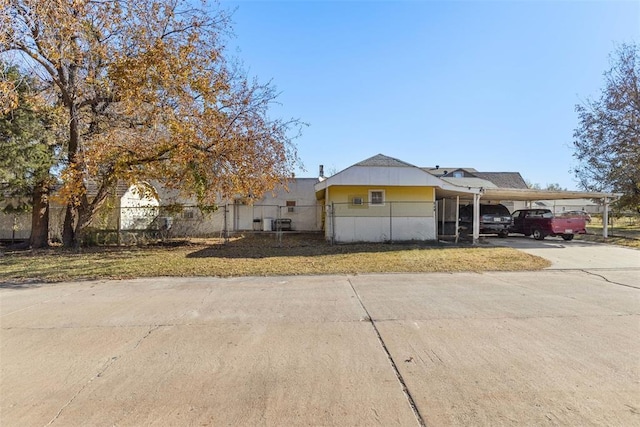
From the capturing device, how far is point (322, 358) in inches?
165

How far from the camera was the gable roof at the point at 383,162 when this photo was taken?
16.1 metres

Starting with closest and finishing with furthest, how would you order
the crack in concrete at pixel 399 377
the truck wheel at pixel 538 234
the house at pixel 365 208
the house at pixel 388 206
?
1. the crack in concrete at pixel 399 377
2. the house at pixel 365 208
3. the house at pixel 388 206
4. the truck wheel at pixel 538 234

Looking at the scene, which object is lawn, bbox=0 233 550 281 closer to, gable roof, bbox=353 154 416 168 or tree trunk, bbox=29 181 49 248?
tree trunk, bbox=29 181 49 248

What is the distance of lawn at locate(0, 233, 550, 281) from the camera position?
9867mm

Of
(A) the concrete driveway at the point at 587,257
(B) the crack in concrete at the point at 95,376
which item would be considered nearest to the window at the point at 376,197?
(A) the concrete driveway at the point at 587,257

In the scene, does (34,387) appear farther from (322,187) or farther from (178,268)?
(322,187)

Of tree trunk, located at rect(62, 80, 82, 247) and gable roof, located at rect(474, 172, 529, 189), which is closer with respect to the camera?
A: tree trunk, located at rect(62, 80, 82, 247)

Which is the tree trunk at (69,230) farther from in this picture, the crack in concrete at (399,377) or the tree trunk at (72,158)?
the crack in concrete at (399,377)

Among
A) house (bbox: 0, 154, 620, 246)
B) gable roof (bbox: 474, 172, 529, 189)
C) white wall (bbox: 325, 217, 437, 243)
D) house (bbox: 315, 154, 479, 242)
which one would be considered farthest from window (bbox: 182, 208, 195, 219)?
gable roof (bbox: 474, 172, 529, 189)

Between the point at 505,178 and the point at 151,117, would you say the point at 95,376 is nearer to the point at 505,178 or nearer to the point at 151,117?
the point at 151,117

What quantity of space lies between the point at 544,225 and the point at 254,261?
50.4 feet

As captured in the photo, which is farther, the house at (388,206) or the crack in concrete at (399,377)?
the house at (388,206)

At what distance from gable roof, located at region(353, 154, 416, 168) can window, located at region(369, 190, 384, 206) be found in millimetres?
1302

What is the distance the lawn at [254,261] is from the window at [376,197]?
2.68 meters
